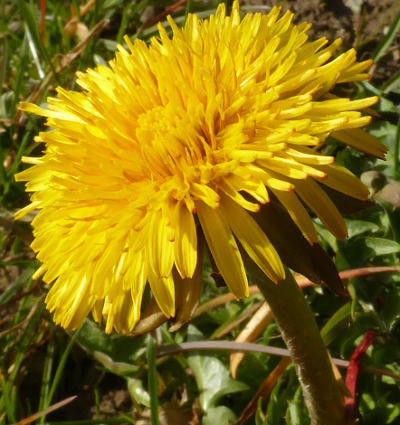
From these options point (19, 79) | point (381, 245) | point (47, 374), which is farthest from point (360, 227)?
point (19, 79)

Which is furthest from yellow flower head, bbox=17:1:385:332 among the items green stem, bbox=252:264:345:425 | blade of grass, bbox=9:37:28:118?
blade of grass, bbox=9:37:28:118

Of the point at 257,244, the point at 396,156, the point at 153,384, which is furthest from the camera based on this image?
the point at 396,156

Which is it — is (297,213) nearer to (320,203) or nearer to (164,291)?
(320,203)

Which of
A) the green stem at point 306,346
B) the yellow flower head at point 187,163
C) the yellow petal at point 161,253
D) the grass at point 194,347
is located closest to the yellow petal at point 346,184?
the yellow flower head at point 187,163

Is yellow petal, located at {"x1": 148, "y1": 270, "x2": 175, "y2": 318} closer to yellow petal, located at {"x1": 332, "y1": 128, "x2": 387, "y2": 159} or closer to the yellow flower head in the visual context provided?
the yellow flower head

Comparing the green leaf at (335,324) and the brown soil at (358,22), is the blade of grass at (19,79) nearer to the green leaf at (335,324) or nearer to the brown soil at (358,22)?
the brown soil at (358,22)

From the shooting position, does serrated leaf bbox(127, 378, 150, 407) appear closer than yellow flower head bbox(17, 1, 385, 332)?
No
